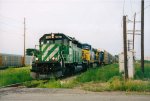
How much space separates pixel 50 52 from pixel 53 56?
1.37ft

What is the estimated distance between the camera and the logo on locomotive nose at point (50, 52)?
917 inches

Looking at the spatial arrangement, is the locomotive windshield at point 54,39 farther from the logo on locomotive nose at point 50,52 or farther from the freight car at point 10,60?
the freight car at point 10,60

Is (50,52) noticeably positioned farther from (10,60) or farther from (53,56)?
(10,60)

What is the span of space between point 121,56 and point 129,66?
261cm

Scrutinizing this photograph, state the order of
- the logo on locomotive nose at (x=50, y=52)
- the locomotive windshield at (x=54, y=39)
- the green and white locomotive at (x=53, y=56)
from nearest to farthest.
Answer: the green and white locomotive at (x=53, y=56)
the logo on locomotive nose at (x=50, y=52)
the locomotive windshield at (x=54, y=39)

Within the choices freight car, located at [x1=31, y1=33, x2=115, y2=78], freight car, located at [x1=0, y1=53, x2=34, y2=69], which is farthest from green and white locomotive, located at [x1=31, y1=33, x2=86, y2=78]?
freight car, located at [x1=0, y1=53, x2=34, y2=69]

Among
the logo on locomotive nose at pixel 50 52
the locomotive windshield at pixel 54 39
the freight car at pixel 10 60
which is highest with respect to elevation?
the locomotive windshield at pixel 54 39

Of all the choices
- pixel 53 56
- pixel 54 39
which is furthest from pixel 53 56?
pixel 54 39

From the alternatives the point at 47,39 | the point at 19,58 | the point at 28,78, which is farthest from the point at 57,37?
the point at 19,58

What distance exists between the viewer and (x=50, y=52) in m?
23.4

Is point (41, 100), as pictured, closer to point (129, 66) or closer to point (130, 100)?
point (130, 100)

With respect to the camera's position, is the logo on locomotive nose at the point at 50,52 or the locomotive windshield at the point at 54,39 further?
the locomotive windshield at the point at 54,39

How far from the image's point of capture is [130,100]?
10.6 m

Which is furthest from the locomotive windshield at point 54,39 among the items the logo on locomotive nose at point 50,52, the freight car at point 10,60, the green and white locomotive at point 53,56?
the freight car at point 10,60
